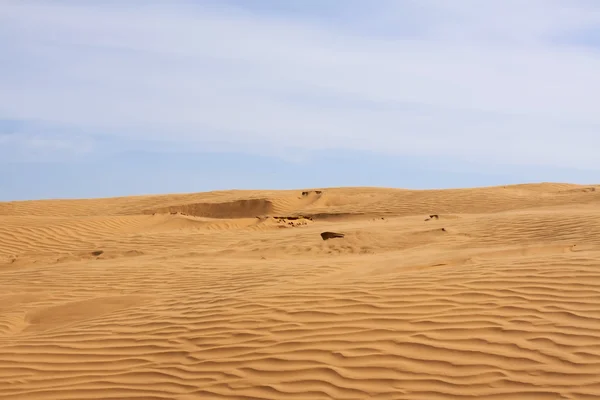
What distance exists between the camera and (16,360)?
21.3 ft

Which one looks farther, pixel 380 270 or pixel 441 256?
pixel 441 256

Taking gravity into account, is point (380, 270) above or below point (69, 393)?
above

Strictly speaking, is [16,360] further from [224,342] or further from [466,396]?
[466,396]

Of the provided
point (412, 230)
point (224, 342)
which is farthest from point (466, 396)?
point (412, 230)

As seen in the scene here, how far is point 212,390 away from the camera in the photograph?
5535 millimetres

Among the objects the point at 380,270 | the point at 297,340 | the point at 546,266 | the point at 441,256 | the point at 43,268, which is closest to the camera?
the point at 297,340

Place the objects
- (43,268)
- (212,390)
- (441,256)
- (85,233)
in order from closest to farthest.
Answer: (212,390)
(441,256)
(43,268)
(85,233)

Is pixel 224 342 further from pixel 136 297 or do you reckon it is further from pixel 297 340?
pixel 136 297

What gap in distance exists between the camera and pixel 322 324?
252 inches

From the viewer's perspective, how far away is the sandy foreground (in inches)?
213

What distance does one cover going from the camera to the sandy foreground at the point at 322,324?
5.40m

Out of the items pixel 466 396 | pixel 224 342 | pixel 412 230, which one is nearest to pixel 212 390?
pixel 224 342

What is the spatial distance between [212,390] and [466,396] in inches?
70.9

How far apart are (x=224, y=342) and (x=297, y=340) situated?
63 cm
